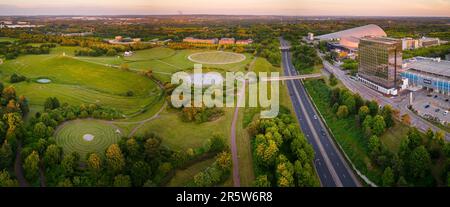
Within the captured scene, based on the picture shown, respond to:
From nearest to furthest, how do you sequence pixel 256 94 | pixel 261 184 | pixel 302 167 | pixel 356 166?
pixel 261 184 < pixel 302 167 < pixel 356 166 < pixel 256 94

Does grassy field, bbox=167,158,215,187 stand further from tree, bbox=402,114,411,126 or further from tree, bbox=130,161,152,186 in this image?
tree, bbox=402,114,411,126

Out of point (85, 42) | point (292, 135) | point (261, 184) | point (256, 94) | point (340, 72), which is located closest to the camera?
point (261, 184)

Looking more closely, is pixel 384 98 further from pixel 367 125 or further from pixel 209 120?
pixel 209 120

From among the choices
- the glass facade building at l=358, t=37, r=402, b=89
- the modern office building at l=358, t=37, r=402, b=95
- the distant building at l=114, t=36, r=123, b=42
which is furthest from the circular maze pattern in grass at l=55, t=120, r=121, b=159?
the distant building at l=114, t=36, r=123, b=42

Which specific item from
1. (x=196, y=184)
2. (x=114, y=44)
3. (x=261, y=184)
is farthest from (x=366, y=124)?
(x=114, y=44)

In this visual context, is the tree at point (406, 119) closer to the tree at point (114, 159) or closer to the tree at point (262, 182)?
the tree at point (262, 182)

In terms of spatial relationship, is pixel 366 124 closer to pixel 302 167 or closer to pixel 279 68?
pixel 302 167
